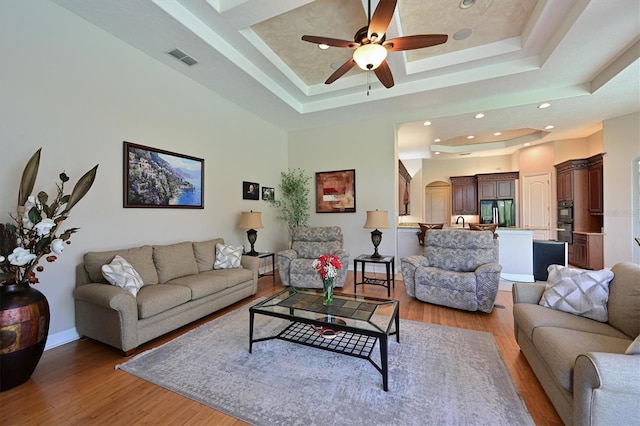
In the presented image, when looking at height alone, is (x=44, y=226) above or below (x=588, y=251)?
above

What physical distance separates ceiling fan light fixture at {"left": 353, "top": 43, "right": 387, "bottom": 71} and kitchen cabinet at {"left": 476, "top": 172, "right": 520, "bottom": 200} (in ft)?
25.3

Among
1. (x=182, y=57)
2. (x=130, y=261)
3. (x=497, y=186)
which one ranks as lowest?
(x=130, y=261)

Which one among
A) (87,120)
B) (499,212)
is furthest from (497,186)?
(87,120)

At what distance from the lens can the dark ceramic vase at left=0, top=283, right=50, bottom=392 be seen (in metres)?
1.87

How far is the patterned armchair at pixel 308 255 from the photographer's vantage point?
426 cm

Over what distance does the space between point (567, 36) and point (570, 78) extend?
136 cm

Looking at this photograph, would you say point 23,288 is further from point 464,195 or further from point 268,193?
point 464,195

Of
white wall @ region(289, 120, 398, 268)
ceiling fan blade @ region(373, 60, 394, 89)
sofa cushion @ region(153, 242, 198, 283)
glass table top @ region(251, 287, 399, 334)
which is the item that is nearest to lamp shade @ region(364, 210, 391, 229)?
white wall @ region(289, 120, 398, 268)

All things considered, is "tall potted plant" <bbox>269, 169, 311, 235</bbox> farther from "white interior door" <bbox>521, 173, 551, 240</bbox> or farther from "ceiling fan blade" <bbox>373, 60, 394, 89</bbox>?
"white interior door" <bbox>521, 173, 551, 240</bbox>

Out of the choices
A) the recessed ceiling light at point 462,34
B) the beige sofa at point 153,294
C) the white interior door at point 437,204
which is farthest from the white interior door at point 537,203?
the beige sofa at point 153,294

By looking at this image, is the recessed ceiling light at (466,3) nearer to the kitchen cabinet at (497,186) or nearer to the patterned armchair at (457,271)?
the patterned armchair at (457,271)

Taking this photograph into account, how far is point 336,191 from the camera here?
19.7 ft

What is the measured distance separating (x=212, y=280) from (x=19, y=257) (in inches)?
64.5

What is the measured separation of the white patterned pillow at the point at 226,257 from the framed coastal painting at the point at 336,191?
265 cm
